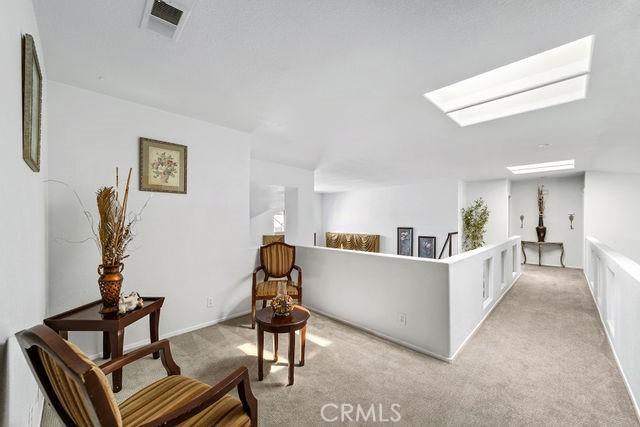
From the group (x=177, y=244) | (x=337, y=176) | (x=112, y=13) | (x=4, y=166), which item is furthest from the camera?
(x=337, y=176)

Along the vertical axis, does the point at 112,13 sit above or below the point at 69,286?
above

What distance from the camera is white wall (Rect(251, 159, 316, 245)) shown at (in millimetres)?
5059

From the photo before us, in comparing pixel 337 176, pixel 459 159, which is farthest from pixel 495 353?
A: pixel 337 176

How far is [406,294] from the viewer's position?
9.18 feet

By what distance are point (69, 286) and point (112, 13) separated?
220cm

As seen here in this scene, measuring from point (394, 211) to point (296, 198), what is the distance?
4.16 m

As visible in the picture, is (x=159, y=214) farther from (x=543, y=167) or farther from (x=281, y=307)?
(x=543, y=167)

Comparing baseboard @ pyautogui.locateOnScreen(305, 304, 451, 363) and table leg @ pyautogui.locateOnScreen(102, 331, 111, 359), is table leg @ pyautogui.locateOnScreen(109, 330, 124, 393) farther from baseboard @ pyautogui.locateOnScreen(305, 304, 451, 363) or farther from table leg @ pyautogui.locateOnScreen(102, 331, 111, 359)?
baseboard @ pyautogui.locateOnScreen(305, 304, 451, 363)

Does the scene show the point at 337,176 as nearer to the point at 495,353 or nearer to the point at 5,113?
the point at 495,353

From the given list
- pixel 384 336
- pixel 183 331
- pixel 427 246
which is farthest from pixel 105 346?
pixel 427 246

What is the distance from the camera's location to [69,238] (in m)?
2.38

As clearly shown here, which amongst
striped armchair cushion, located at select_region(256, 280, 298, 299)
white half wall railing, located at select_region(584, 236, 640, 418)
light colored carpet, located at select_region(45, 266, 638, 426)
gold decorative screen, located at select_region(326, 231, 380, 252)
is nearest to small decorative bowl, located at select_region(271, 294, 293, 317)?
light colored carpet, located at select_region(45, 266, 638, 426)

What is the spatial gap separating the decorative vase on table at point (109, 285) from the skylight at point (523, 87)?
2976 millimetres

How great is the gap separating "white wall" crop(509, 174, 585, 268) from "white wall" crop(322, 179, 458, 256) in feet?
7.40
